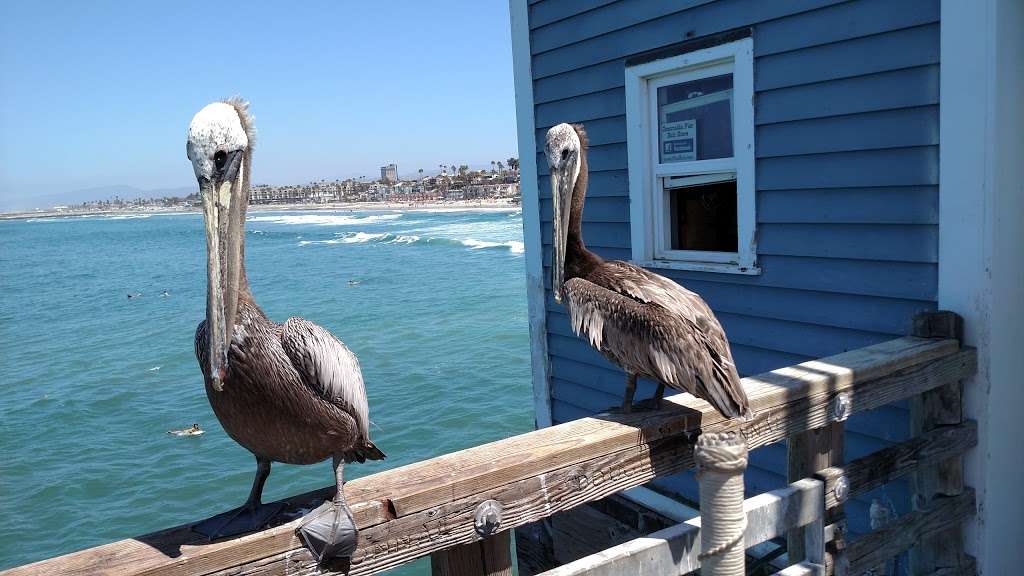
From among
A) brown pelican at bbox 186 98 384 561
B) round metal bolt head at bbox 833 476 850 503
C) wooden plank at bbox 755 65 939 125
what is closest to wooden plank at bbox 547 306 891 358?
wooden plank at bbox 755 65 939 125

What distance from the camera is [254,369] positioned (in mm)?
1927

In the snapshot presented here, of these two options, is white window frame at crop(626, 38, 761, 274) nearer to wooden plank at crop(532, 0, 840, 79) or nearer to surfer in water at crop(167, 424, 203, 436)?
wooden plank at crop(532, 0, 840, 79)

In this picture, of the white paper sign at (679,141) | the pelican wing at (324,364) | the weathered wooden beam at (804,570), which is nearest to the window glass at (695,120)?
the white paper sign at (679,141)

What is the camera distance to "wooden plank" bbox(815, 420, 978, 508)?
2672mm

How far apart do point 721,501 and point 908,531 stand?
153 centimetres

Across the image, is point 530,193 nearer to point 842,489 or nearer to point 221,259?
point 842,489

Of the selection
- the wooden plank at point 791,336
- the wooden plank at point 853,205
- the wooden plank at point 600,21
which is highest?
the wooden plank at point 600,21

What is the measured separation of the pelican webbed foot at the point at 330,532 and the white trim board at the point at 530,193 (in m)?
4.05

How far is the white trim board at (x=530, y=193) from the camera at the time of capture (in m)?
5.70

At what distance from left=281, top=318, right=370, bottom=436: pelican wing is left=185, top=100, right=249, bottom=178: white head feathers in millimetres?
497

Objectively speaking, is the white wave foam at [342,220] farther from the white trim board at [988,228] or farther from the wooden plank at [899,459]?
the wooden plank at [899,459]

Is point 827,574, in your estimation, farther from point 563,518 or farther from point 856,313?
point 563,518

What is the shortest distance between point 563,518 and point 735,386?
12.4 feet

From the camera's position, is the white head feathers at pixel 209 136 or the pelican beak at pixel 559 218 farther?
the pelican beak at pixel 559 218
